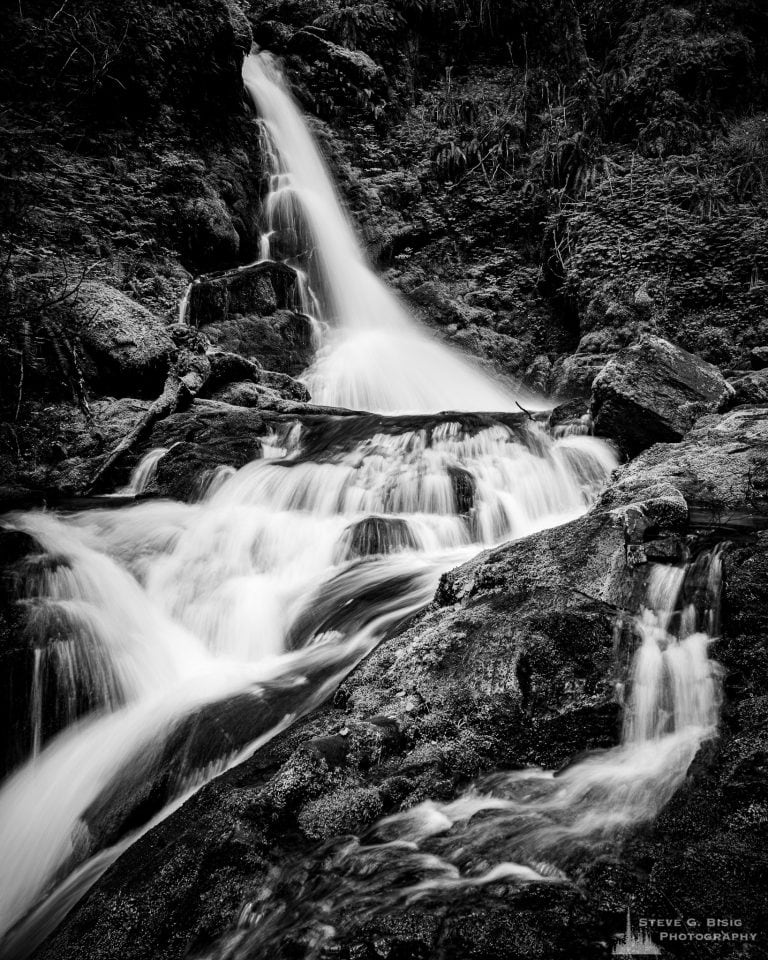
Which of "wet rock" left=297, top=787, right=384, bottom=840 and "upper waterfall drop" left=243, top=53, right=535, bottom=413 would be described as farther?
"upper waterfall drop" left=243, top=53, right=535, bottom=413

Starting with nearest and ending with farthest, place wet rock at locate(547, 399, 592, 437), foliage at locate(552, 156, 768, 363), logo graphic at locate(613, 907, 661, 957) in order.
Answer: logo graphic at locate(613, 907, 661, 957)
wet rock at locate(547, 399, 592, 437)
foliage at locate(552, 156, 768, 363)

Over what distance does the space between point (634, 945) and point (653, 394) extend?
573 cm

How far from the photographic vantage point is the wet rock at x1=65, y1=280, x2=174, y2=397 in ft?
27.8

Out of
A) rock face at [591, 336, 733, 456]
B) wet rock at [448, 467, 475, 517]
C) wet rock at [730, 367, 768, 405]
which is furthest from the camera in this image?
wet rock at [448, 467, 475, 517]

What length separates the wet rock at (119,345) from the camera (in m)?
8.46

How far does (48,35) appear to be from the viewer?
11.1 m

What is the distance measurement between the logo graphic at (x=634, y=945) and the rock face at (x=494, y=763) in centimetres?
3

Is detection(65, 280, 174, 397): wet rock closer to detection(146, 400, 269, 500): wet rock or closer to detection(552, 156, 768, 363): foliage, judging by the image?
detection(146, 400, 269, 500): wet rock

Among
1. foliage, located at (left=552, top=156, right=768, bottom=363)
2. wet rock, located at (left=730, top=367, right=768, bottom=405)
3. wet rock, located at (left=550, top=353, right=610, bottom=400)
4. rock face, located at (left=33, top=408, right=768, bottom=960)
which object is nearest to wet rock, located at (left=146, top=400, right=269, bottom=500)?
rock face, located at (left=33, top=408, right=768, bottom=960)

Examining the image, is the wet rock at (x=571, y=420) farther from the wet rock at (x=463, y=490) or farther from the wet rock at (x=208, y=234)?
the wet rock at (x=208, y=234)

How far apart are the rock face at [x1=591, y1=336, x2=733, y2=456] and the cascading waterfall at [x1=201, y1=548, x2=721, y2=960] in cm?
383

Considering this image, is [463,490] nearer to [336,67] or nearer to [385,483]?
[385,483]

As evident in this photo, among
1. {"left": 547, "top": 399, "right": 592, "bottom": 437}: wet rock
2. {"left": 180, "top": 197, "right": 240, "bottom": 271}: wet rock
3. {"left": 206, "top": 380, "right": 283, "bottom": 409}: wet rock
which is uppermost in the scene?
{"left": 180, "top": 197, "right": 240, "bottom": 271}: wet rock

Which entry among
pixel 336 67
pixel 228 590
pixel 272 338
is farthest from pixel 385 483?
pixel 336 67
